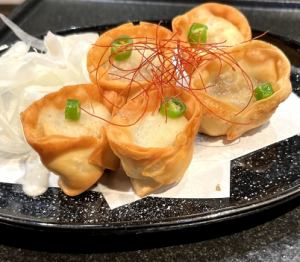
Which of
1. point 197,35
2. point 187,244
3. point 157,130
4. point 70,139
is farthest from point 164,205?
point 197,35

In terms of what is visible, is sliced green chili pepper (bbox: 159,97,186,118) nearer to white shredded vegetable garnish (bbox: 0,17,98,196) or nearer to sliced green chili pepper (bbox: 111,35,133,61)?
sliced green chili pepper (bbox: 111,35,133,61)

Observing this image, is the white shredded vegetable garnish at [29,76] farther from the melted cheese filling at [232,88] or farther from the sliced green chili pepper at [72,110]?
the melted cheese filling at [232,88]

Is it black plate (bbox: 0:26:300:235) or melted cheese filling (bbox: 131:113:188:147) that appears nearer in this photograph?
black plate (bbox: 0:26:300:235)

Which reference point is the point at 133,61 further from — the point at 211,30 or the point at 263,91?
the point at 263,91

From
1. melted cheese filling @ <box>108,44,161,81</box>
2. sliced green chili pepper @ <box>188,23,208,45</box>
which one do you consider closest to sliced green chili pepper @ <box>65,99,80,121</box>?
melted cheese filling @ <box>108,44,161,81</box>

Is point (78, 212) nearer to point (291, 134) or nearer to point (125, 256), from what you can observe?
point (125, 256)

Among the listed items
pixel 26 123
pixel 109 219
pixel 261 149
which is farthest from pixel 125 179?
pixel 261 149
